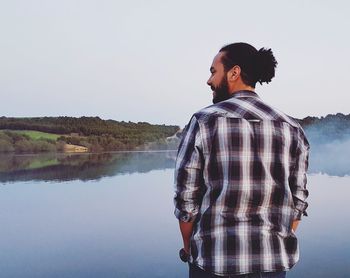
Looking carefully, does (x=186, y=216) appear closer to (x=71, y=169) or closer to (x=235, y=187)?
(x=235, y=187)

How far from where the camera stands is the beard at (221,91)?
1981 millimetres

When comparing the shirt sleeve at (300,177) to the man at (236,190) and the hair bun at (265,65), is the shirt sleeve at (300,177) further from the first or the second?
the hair bun at (265,65)

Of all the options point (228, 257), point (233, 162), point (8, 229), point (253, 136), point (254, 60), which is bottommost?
point (8, 229)

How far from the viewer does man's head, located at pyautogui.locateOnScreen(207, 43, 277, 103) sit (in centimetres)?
196

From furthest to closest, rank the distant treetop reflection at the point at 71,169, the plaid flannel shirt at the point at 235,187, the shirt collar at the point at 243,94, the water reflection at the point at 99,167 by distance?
the water reflection at the point at 99,167 → the distant treetop reflection at the point at 71,169 → the shirt collar at the point at 243,94 → the plaid flannel shirt at the point at 235,187

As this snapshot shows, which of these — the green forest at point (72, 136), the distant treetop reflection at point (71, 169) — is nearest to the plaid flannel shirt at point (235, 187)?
the distant treetop reflection at point (71, 169)

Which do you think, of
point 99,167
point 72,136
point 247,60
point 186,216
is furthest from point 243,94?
point 72,136

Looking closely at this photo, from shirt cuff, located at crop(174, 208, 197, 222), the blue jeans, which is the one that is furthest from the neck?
the blue jeans

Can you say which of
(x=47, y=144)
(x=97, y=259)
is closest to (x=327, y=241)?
(x=97, y=259)

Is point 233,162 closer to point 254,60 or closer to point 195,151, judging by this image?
point 195,151

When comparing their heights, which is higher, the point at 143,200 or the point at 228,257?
the point at 228,257

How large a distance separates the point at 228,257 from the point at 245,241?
0.10m

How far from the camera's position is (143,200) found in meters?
19.3

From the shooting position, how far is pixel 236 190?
1.75 metres
